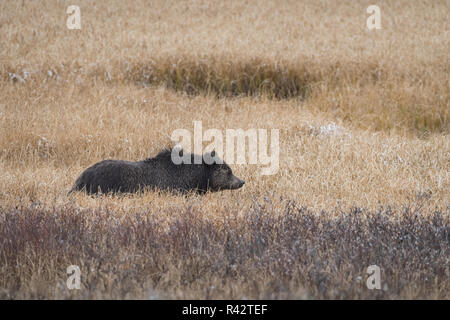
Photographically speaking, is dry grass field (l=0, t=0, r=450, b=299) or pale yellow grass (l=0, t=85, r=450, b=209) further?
pale yellow grass (l=0, t=85, r=450, b=209)

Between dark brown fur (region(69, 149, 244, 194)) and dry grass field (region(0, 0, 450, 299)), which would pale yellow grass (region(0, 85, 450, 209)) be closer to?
dry grass field (region(0, 0, 450, 299))

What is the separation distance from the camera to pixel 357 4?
2119 cm

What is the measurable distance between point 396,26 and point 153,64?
908 cm

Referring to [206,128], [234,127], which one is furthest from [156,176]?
[234,127]

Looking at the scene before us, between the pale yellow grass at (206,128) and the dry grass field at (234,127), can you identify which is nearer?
the dry grass field at (234,127)

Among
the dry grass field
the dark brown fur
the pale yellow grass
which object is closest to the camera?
the dry grass field

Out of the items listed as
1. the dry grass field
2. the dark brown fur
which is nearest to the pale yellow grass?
the dry grass field

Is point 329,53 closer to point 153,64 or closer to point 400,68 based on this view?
point 400,68

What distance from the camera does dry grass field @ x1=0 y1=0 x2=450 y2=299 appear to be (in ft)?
14.0

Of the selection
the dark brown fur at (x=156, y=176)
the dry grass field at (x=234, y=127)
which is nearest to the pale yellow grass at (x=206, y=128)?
the dry grass field at (x=234, y=127)

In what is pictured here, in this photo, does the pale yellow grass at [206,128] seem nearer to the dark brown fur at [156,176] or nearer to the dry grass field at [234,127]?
the dry grass field at [234,127]

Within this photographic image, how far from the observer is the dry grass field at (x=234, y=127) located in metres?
4.28

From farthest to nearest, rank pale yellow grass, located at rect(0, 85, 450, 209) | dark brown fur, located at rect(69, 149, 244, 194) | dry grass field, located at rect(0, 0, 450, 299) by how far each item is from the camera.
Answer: pale yellow grass, located at rect(0, 85, 450, 209), dark brown fur, located at rect(69, 149, 244, 194), dry grass field, located at rect(0, 0, 450, 299)

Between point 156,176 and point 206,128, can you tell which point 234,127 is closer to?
point 206,128
